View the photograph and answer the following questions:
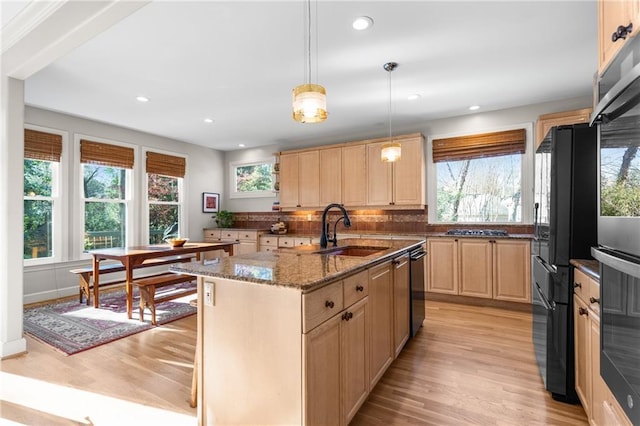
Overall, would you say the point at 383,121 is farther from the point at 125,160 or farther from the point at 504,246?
the point at 125,160

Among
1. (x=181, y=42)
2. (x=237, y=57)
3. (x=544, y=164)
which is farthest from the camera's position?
(x=237, y=57)

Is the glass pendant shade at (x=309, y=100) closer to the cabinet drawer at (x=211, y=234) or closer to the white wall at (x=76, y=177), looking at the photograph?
the white wall at (x=76, y=177)

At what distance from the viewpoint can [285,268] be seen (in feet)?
5.64

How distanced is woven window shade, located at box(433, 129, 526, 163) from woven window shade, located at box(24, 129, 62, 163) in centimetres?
553

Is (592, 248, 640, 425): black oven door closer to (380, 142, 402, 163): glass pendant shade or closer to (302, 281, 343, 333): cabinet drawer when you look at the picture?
(302, 281, 343, 333): cabinet drawer

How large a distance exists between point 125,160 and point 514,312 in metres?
6.22

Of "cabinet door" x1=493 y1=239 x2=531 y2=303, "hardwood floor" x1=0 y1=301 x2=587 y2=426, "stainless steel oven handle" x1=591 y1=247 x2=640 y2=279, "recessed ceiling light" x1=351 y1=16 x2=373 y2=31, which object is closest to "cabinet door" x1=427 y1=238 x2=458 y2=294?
"cabinet door" x1=493 y1=239 x2=531 y2=303

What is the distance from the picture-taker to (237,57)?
290 cm

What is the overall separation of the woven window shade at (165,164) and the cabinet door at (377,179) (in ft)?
12.0

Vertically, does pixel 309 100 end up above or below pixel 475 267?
above

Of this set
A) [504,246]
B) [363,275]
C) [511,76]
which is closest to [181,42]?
[363,275]

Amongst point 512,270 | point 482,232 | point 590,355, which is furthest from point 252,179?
point 590,355

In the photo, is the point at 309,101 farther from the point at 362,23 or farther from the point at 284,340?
the point at 284,340

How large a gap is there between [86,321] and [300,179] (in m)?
3.64
